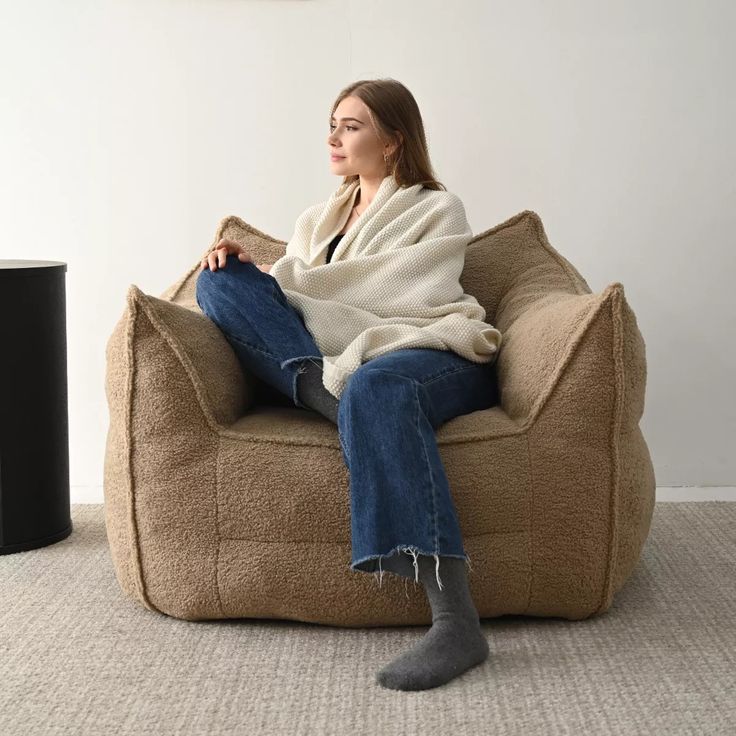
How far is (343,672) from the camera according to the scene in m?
1.71

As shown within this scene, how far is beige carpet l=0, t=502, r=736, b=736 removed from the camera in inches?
60.5

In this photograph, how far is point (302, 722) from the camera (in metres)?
1.54

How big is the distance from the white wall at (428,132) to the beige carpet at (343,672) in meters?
0.95

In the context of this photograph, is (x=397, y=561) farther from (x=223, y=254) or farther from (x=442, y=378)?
(x=223, y=254)

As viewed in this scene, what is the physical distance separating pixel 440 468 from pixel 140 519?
1.81 ft

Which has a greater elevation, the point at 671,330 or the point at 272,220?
the point at 272,220

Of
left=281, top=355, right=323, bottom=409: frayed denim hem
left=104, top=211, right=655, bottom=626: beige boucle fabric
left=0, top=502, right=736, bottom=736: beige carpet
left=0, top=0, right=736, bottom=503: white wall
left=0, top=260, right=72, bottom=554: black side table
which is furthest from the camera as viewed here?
left=0, top=0, right=736, bottom=503: white wall

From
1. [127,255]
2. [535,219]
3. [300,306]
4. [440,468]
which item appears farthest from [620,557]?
[127,255]

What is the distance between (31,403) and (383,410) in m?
0.97

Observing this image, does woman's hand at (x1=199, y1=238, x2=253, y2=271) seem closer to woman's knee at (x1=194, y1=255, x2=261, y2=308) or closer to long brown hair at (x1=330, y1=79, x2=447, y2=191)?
woman's knee at (x1=194, y1=255, x2=261, y2=308)

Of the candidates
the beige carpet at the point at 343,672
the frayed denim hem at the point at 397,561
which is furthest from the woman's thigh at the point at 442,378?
the beige carpet at the point at 343,672

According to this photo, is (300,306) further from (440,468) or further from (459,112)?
(459,112)

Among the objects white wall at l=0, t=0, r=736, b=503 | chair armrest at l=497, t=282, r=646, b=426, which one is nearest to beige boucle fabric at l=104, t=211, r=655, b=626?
chair armrest at l=497, t=282, r=646, b=426

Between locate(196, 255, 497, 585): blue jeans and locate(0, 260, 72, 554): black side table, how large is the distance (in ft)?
1.65
